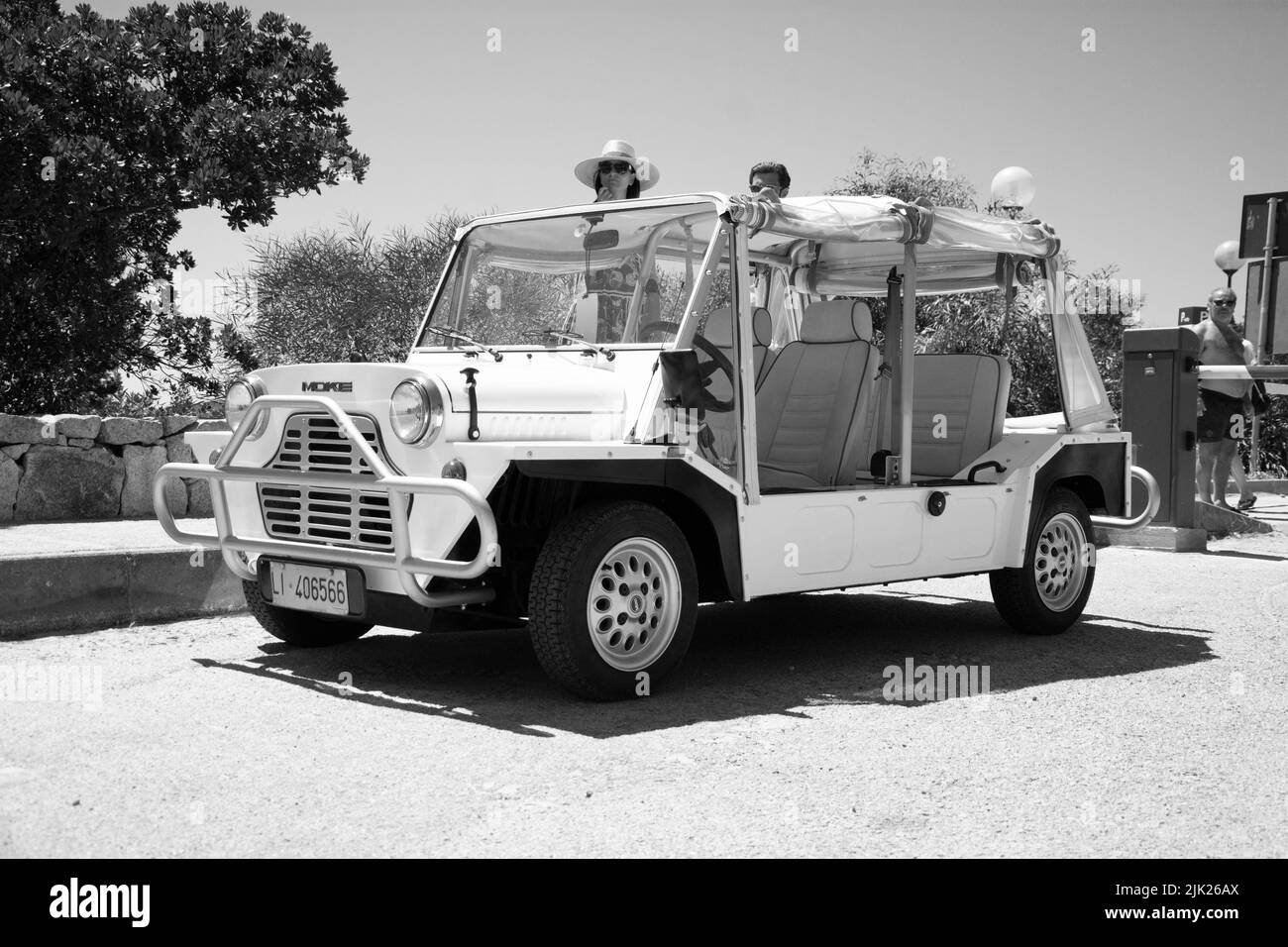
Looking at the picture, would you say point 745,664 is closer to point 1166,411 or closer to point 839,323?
point 839,323

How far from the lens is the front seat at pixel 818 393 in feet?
23.9

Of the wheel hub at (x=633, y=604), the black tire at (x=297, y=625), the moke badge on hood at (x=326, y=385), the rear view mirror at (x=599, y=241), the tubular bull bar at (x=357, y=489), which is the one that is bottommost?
the black tire at (x=297, y=625)

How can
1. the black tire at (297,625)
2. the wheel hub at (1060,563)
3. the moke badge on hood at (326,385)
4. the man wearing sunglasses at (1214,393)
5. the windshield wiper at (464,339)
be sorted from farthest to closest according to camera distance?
the man wearing sunglasses at (1214,393) → the wheel hub at (1060,563) → the black tire at (297,625) → the windshield wiper at (464,339) → the moke badge on hood at (326,385)

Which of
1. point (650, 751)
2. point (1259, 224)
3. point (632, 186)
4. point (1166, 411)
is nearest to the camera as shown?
point (650, 751)

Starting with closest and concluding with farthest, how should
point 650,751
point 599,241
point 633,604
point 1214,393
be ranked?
point 650,751, point 633,604, point 599,241, point 1214,393

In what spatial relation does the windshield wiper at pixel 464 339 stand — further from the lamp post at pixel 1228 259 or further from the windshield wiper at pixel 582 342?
the lamp post at pixel 1228 259

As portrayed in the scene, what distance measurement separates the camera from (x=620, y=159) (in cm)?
725

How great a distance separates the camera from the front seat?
7.28 m

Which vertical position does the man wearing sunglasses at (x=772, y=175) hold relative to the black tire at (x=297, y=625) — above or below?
above

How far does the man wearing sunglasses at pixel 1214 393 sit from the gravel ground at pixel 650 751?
6.59 m

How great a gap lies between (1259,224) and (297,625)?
11.5m

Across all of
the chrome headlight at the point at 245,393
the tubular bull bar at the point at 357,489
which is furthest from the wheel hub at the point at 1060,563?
the chrome headlight at the point at 245,393

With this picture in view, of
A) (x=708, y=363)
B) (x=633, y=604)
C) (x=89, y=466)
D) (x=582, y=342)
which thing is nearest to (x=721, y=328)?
(x=708, y=363)

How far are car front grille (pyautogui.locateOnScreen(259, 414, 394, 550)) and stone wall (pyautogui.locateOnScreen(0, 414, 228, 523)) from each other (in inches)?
212
